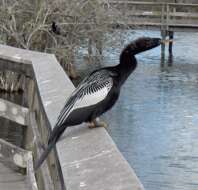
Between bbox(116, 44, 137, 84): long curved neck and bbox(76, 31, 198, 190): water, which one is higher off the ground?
bbox(116, 44, 137, 84): long curved neck

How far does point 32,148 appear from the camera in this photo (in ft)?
16.3

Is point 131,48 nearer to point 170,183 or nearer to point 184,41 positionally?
point 170,183

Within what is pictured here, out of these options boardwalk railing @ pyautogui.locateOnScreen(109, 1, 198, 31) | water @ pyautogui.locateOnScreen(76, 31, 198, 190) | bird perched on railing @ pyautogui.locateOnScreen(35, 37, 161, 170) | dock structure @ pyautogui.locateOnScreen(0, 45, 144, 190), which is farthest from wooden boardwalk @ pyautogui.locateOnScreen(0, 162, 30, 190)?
boardwalk railing @ pyautogui.locateOnScreen(109, 1, 198, 31)

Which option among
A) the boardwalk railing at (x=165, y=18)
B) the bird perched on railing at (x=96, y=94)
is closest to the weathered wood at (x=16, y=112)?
the bird perched on railing at (x=96, y=94)

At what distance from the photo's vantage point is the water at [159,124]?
1267cm

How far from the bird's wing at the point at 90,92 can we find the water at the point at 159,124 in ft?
11.4

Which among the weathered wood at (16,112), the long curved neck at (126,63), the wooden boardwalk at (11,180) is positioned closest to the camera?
the long curved neck at (126,63)

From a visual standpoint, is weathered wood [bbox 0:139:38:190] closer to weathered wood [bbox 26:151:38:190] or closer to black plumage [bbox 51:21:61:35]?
weathered wood [bbox 26:151:38:190]

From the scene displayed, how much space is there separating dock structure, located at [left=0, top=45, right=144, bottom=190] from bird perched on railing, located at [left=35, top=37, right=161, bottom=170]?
71 millimetres

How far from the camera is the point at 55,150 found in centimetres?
336

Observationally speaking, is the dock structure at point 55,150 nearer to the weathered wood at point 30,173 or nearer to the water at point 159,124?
the weathered wood at point 30,173

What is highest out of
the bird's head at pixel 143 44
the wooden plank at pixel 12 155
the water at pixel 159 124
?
the bird's head at pixel 143 44

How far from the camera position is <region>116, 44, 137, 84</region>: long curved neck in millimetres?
3896

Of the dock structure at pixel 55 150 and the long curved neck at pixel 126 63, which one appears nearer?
the dock structure at pixel 55 150
